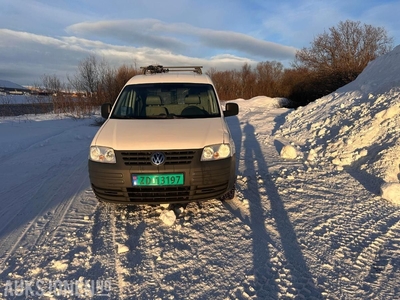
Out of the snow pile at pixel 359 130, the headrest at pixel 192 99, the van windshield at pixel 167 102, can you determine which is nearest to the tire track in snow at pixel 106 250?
the van windshield at pixel 167 102

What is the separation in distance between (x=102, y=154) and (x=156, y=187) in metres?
0.84

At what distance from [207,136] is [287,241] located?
1.62 meters

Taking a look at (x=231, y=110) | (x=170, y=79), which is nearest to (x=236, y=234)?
(x=231, y=110)

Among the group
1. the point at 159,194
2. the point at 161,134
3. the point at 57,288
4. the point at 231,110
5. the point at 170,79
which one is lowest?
the point at 57,288

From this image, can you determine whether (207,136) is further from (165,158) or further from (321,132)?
(321,132)

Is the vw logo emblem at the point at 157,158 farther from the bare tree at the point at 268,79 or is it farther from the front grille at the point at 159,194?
the bare tree at the point at 268,79

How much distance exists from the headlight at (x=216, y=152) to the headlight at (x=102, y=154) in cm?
115

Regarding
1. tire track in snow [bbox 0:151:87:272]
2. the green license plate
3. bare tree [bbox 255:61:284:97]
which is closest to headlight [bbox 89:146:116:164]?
the green license plate

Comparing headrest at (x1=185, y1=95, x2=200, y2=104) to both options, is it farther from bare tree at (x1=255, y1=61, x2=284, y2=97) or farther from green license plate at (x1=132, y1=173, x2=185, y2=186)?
bare tree at (x1=255, y1=61, x2=284, y2=97)

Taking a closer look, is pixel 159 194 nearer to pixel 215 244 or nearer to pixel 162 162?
pixel 162 162

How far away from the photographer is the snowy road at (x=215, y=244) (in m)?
2.77

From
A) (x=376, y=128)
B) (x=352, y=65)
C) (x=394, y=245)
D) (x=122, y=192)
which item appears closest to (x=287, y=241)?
(x=394, y=245)

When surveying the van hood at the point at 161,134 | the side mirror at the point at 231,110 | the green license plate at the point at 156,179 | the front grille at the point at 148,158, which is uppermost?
the side mirror at the point at 231,110

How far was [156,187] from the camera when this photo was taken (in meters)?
3.70
